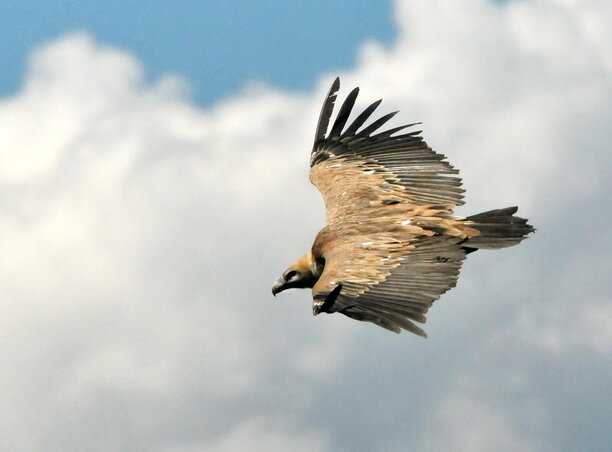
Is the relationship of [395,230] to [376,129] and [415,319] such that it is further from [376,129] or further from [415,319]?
[376,129]

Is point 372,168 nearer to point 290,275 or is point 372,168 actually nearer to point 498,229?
point 290,275

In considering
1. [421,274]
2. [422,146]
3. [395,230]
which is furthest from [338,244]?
[422,146]

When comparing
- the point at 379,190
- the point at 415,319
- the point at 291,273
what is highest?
the point at 379,190

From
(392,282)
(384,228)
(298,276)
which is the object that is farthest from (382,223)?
(392,282)

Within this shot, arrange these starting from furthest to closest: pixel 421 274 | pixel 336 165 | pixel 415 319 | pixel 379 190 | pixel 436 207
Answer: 1. pixel 336 165
2. pixel 379 190
3. pixel 436 207
4. pixel 421 274
5. pixel 415 319

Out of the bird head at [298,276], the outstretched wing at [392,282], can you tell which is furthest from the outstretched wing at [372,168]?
the outstretched wing at [392,282]

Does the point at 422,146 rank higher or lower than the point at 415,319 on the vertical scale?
higher

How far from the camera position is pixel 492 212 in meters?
16.2

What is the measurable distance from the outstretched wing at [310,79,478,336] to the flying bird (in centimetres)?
1

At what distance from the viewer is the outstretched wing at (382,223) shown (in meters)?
14.2

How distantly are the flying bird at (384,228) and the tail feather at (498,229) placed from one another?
14 mm

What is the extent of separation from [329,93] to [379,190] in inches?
104

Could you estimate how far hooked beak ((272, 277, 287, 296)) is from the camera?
57.2 feet

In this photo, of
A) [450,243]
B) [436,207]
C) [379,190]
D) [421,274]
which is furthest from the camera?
[379,190]
